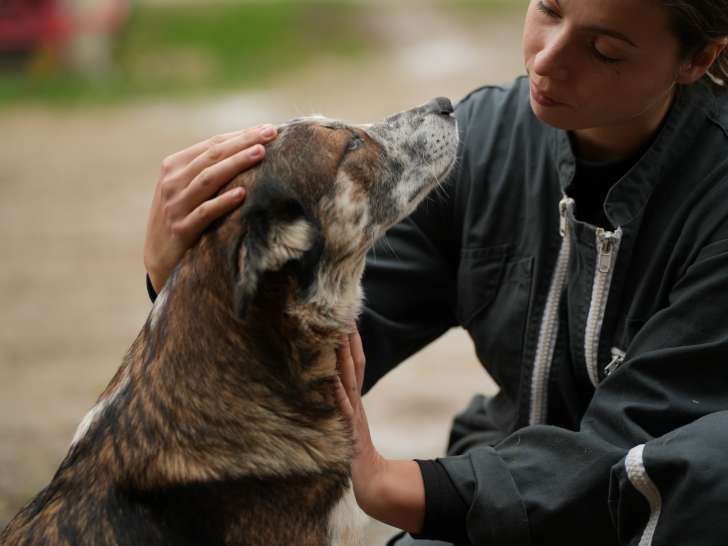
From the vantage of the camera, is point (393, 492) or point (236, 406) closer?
point (236, 406)

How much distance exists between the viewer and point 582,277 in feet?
9.51

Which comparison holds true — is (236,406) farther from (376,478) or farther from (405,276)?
(405,276)

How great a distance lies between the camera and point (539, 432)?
9.17 feet

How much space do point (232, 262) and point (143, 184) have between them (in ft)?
24.2

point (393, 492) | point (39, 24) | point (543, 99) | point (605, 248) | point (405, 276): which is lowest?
point (393, 492)

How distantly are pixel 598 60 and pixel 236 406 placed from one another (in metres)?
1.28

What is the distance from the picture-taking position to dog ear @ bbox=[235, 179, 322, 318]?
2555 mm

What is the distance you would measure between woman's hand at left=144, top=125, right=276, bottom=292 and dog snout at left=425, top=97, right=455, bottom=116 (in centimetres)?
64

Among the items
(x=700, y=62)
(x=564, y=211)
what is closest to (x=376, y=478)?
(x=564, y=211)

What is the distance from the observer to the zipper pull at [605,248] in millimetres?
2791

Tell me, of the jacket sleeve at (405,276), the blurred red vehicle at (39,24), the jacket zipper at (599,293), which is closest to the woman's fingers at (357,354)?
the jacket sleeve at (405,276)

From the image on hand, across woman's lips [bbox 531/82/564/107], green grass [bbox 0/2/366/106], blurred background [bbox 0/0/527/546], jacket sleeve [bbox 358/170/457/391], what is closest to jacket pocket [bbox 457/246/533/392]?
jacket sleeve [bbox 358/170/457/391]

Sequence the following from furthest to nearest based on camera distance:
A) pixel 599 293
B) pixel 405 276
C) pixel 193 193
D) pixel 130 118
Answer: pixel 130 118 → pixel 405 276 → pixel 599 293 → pixel 193 193

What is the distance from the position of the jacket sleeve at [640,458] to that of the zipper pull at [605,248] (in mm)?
205
